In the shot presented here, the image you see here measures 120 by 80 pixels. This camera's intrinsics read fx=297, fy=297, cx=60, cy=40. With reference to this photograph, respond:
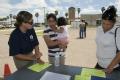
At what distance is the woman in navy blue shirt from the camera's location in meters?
4.45

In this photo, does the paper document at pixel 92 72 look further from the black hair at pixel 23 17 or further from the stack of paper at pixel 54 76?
the black hair at pixel 23 17

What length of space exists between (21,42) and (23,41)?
4 cm

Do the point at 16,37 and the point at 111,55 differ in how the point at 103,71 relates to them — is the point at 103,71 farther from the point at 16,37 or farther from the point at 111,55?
the point at 16,37

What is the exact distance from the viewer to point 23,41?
15.1 feet

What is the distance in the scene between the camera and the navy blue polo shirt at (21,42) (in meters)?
4.47

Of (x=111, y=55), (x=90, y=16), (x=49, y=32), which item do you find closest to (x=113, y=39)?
(x=111, y=55)

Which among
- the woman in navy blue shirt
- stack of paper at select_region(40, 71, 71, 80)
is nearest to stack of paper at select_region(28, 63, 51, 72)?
the woman in navy blue shirt

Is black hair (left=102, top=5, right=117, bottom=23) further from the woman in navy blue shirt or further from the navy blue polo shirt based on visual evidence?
the navy blue polo shirt

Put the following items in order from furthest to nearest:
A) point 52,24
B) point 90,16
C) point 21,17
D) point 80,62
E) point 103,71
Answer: point 90,16 → point 80,62 → point 52,24 → point 21,17 → point 103,71

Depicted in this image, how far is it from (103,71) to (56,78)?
70 centimetres

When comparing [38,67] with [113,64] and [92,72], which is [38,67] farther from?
[113,64]

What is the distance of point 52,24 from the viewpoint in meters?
5.41

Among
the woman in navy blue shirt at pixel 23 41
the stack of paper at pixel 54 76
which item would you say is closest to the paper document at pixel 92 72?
the stack of paper at pixel 54 76

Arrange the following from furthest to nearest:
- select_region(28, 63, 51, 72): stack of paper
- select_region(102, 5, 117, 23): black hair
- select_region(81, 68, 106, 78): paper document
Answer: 1. select_region(28, 63, 51, 72): stack of paper
2. select_region(102, 5, 117, 23): black hair
3. select_region(81, 68, 106, 78): paper document
